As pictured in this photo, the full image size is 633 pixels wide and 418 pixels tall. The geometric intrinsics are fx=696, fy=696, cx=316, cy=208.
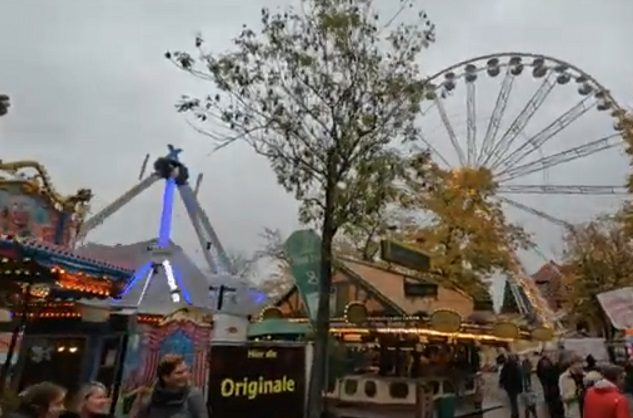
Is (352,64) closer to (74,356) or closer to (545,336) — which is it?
(74,356)

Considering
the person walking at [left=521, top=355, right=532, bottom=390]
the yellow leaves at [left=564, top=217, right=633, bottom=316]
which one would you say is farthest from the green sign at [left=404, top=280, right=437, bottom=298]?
the yellow leaves at [left=564, top=217, right=633, bottom=316]

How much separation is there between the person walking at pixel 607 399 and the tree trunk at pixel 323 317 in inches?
186

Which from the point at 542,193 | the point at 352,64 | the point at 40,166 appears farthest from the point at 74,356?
the point at 542,193

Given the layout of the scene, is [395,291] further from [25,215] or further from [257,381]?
[25,215]

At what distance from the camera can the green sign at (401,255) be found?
57.7 feet

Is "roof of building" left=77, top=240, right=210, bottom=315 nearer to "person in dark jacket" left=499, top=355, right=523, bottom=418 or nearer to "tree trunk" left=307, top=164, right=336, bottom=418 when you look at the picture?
"person in dark jacket" left=499, top=355, right=523, bottom=418

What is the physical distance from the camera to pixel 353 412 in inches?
670

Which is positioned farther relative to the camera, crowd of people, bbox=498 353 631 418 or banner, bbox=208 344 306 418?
banner, bbox=208 344 306 418

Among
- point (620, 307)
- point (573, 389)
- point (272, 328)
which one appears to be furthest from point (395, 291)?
point (620, 307)

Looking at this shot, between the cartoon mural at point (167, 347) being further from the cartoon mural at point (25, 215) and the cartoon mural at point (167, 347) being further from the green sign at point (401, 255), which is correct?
the green sign at point (401, 255)

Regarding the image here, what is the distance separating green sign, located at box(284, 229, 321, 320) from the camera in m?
11.3

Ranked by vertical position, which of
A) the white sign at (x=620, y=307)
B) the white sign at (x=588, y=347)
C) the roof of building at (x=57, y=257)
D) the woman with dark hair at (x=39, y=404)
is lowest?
the woman with dark hair at (x=39, y=404)

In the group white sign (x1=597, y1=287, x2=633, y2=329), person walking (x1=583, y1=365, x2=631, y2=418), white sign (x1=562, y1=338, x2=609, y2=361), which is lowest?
person walking (x1=583, y1=365, x2=631, y2=418)

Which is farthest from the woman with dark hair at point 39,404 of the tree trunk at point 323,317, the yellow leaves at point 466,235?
the yellow leaves at point 466,235
